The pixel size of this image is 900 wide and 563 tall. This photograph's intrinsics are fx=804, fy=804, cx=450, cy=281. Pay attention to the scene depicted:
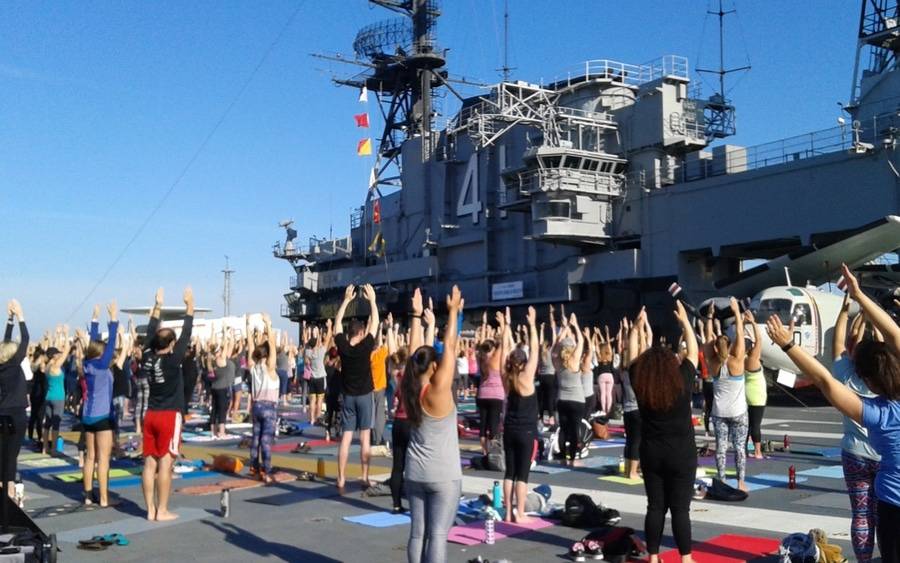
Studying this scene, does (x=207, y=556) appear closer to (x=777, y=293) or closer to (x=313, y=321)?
(x=777, y=293)

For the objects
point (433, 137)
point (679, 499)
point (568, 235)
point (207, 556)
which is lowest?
point (207, 556)

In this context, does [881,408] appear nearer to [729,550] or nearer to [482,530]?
[729,550]

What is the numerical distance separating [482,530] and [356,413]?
2.42m

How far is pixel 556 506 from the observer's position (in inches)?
331

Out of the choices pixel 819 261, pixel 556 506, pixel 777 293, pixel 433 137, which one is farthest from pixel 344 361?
pixel 433 137

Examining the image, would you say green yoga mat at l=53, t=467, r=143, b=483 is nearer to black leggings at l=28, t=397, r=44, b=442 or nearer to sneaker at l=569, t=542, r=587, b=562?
black leggings at l=28, t=397, r=44, b=442

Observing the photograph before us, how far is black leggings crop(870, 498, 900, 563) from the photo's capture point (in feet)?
13.0

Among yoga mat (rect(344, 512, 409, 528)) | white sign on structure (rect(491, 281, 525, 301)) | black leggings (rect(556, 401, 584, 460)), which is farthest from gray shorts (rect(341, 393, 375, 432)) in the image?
white sign on structure (rect(491, 281, 525, 301))

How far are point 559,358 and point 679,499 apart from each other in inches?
222

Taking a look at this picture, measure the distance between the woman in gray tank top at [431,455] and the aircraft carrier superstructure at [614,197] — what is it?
1059 inches

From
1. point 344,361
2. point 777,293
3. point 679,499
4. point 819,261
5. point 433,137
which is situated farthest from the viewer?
point 433,137

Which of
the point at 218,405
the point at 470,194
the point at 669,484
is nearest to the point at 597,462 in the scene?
the point at 669,484

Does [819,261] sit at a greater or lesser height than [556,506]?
greater

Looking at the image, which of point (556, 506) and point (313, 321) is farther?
point (313, 321)
